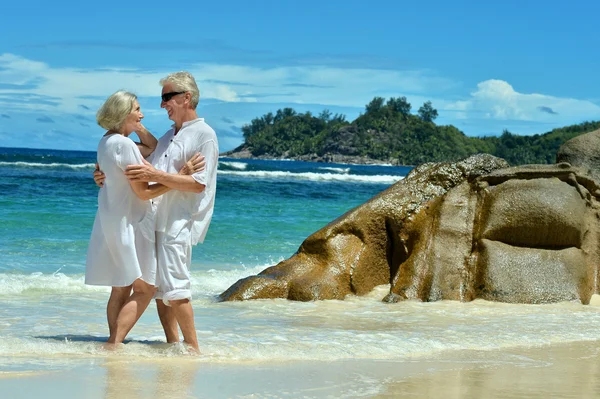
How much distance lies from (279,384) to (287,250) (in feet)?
31.3

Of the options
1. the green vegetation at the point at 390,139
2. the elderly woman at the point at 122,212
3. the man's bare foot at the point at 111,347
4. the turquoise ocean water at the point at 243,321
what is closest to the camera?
the elderly woman at the point at 122,212

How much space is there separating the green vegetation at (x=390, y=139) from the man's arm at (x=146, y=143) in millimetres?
101066

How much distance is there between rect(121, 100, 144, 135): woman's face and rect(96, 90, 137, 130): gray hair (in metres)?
0.03

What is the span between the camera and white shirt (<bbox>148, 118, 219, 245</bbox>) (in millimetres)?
5398

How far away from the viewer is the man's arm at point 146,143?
226 inches

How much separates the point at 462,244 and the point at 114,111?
4693 mm

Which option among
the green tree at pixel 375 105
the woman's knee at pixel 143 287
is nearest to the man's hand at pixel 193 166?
the woman's knee at pixel 143 287

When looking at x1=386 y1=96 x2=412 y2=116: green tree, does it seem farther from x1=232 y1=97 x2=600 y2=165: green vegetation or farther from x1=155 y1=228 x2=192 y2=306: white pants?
x1=155 y1=228 x2=192 y2=306: white pants

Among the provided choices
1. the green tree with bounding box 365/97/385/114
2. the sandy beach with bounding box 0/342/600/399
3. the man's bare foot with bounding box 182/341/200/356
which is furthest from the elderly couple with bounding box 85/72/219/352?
the green tree with bounding box 365/97/385/114

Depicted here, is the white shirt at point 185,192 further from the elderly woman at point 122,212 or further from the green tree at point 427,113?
the green tree at point 427,113

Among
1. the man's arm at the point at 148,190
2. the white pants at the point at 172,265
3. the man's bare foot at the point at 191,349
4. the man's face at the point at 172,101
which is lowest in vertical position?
the man's bare foot at the point at 191,349

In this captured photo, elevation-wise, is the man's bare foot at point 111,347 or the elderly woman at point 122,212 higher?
the elderly woman at point 122,212

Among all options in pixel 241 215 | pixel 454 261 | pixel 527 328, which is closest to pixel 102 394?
pixel 527 328

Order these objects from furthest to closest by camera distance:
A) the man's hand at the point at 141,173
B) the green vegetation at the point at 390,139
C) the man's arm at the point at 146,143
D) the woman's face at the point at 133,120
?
the green vegetation at the point at 390,139, the man's arm at the point at 146,143, the woman's face at the point at 133,120, the man's hand at the point at 141,173
